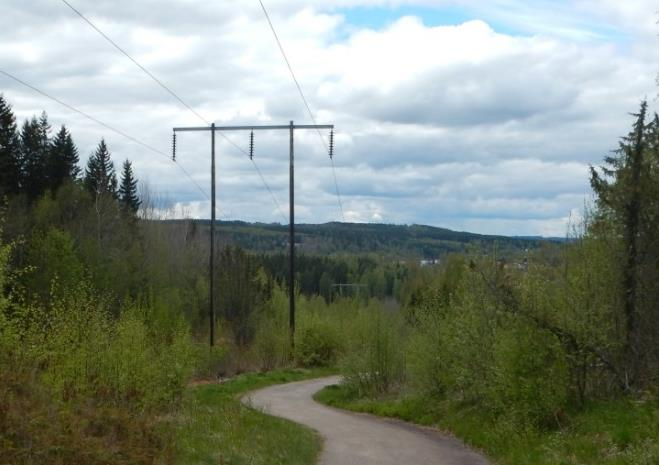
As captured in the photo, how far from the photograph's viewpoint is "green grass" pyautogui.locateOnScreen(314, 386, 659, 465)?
536 inches

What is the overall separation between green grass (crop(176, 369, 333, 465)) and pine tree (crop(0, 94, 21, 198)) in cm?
3838

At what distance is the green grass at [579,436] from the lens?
13.6 metres

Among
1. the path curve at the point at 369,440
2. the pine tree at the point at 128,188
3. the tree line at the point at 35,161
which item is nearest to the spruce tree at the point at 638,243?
the path curve at the point at 369,440

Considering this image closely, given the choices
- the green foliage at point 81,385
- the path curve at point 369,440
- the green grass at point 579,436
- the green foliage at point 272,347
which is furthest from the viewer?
the green foliage at point 272,347

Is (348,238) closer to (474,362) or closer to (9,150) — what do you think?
(9,150)

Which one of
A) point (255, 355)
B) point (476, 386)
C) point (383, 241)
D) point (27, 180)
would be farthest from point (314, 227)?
point (476, 386)

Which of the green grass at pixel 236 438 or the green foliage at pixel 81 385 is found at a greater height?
the green foliage at pixel 81 385

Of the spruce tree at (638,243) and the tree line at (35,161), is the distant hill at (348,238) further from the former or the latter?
the spruce tree at (638,243)

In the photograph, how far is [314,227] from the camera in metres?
170

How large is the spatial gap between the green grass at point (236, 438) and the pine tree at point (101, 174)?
49737 mm

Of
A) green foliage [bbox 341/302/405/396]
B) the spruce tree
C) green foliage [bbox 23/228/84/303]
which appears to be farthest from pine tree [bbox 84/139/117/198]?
the spruce tree

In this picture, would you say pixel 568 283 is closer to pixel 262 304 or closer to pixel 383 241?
pixel 262 304

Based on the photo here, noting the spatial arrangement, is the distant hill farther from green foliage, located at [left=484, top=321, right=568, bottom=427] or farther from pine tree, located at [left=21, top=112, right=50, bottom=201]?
green foliage, located at [left=484, top=321, right=568, bottom=427]

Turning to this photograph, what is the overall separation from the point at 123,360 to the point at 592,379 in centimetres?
1003
